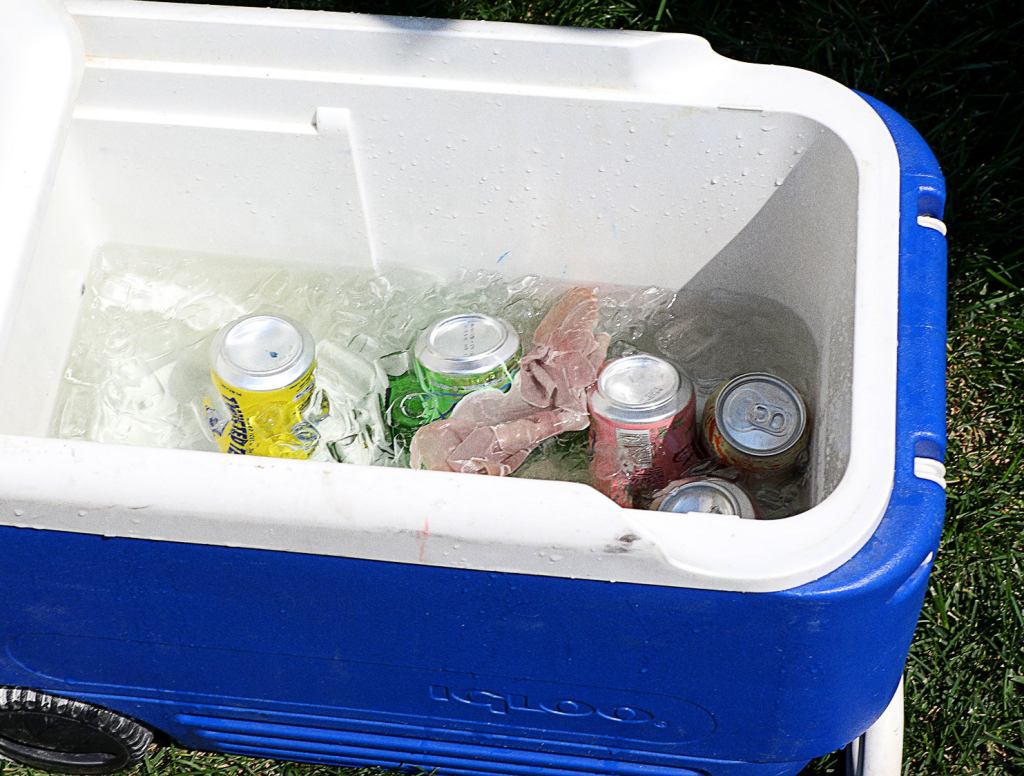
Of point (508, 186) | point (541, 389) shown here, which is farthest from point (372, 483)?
point (508, 186)

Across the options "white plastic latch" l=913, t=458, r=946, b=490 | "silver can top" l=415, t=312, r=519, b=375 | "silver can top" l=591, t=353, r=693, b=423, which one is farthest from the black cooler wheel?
"white plastic latch" l=913, t=458, r=946, b=490

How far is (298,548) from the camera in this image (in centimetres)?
95

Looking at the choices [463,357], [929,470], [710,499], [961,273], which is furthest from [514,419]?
[961,273]

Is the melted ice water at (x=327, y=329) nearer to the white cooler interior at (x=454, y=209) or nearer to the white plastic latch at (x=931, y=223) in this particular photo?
the white cooler interior at (x=454, y=209)

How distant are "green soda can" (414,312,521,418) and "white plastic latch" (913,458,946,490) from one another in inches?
17.1

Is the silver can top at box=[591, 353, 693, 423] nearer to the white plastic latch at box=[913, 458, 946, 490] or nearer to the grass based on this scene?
the white plastic latch at box=[913, 458, 946, 490]

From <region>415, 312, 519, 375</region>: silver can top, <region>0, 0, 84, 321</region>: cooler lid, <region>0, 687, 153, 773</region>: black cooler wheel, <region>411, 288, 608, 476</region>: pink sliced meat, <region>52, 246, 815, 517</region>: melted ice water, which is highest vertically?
<region>0, 0, 84, 321</region>: cooler lid

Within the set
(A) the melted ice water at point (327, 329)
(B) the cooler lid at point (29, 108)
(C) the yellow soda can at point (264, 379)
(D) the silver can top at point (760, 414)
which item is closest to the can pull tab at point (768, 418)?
(D) the silver can top at point (760, 414)

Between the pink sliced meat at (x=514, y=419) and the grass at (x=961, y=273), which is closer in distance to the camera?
the pink sliced meat at (x=514, y=419)

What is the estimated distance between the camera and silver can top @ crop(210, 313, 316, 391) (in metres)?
1.15

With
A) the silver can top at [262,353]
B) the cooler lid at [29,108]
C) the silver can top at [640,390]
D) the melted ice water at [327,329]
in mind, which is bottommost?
the melted ice water at [327,329]

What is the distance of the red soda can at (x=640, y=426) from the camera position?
115 cm

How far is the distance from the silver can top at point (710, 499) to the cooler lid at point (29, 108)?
2.06 feet

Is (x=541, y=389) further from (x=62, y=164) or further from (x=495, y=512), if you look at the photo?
(x=62, y=164)
